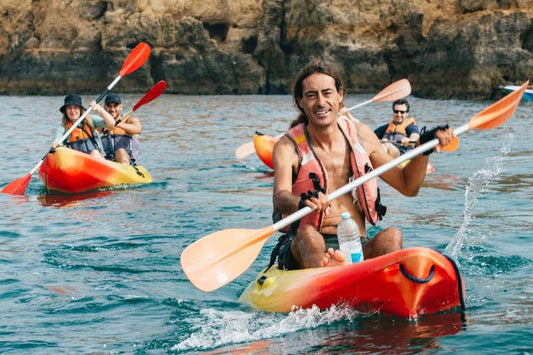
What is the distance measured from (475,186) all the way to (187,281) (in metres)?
5.52

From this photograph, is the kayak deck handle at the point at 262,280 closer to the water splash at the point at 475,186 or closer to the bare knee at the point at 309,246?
the bare knee at the point at 309,246

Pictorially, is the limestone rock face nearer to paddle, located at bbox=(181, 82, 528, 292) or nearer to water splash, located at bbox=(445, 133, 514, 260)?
water splash, located at bbox=(445, 133, 514, 260)

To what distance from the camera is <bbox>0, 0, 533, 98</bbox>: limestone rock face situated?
3484 cm

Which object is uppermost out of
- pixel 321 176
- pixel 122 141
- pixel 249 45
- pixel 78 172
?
pixel 249 45

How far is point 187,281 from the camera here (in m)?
5.99

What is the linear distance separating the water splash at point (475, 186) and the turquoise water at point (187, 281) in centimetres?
3

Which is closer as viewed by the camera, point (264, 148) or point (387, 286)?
point (387, 286)

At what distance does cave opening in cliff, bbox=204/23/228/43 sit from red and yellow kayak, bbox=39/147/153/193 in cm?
3893

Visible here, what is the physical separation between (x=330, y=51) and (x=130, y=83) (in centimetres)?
1175

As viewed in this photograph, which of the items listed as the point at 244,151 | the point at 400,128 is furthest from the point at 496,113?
the point at 244,151

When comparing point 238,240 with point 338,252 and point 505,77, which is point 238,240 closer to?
point 338,252

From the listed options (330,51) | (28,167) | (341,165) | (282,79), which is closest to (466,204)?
(341,165)

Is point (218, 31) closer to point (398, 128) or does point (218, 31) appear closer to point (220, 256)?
point (398, 128)

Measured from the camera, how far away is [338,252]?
4625mm
